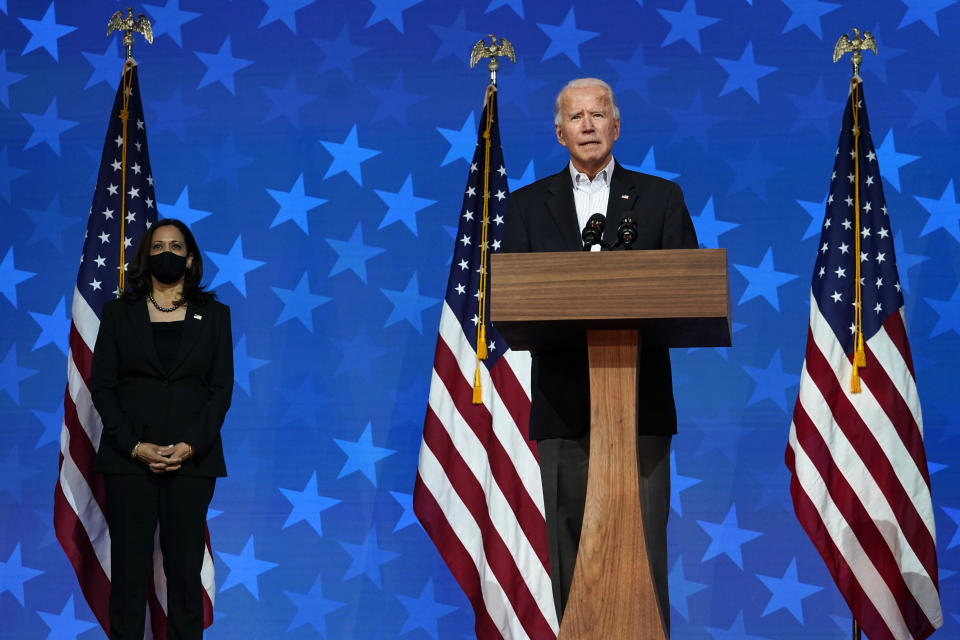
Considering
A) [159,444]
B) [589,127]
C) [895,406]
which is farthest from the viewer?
[895,406]

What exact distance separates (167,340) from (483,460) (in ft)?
4.24

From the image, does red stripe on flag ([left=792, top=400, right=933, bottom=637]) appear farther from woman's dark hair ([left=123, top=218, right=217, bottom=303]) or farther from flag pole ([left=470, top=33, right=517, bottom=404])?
woman's dark hair ([left=123, top=218, right=217, bottom=303])

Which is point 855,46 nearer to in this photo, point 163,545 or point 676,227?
point 676,227

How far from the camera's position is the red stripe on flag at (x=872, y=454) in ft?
12.4

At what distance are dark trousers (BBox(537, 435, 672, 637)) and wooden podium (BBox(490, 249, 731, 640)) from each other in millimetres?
209

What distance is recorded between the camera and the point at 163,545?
3193 mm

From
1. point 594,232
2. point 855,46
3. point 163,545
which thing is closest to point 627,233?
point 594,232

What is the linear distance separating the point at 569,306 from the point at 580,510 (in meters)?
0.50

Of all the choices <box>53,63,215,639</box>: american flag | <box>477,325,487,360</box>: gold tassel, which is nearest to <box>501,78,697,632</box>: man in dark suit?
<box>477,325,487,360</box>: gold tassel

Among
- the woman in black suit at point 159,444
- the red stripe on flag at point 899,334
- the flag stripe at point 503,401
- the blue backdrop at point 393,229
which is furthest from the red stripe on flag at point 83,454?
the red stripe on flag at point 899,334

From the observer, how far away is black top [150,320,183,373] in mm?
3227

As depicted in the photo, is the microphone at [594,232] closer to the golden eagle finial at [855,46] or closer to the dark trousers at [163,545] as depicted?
the dark trousers at [163,545]

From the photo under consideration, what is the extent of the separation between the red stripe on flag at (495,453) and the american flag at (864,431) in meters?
0.90

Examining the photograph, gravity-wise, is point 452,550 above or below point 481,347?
below
